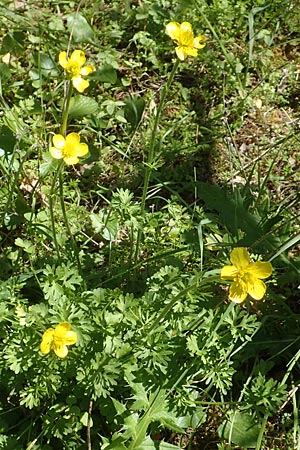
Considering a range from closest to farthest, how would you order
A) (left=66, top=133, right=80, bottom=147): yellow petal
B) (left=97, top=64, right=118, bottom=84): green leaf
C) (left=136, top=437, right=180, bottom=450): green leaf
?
(left=66, top=133, right=80, bottom=147): yellow petal, (left=136, top=437, right=180, bottom=450): green leaf, (left=97, top=64, right=118, bottom=84): green leaf

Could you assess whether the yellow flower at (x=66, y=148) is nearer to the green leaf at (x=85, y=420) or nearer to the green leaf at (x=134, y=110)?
the green leaf at (x=85, y=420)

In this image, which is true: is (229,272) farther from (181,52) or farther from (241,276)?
(181,52)

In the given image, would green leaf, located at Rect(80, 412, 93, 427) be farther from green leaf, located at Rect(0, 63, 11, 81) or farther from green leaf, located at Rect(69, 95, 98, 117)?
green leaf, located at Rect(0, 63, 11, 81)

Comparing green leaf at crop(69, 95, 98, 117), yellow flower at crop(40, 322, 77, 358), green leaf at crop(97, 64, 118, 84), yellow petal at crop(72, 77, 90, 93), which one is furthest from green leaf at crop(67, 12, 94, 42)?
yellow flower at crop(40, 322, 77, 358)

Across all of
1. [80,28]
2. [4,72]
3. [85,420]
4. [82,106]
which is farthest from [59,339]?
[80,28]

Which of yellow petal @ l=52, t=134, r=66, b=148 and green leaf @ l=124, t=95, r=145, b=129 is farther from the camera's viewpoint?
green leaf @ l=124, t=95, r=145, b=129

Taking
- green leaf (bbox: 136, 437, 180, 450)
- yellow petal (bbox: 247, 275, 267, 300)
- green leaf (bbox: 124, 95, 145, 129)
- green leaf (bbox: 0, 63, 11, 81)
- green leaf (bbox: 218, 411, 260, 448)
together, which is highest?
green leaf (bbox: 0, 63, 11, 81)

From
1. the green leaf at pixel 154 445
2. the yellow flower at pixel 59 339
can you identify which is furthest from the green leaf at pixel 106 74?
the green leaf at pixel 154 445
